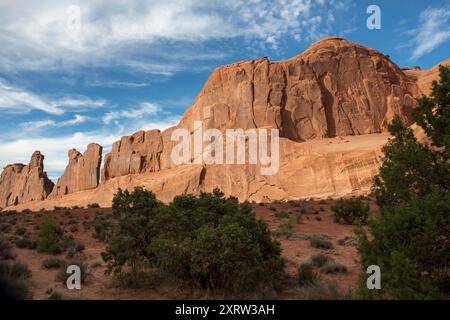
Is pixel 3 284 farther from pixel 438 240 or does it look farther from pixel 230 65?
pixel 230 65

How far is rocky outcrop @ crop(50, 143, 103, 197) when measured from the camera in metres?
76.6

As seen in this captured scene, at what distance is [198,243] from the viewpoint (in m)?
8.45

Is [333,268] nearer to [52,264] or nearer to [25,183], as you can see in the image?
[52,264]

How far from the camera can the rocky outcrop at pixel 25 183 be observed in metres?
86.8

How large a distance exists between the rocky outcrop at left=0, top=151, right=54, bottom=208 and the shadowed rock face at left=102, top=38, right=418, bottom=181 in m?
49.7

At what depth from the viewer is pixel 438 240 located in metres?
6.51

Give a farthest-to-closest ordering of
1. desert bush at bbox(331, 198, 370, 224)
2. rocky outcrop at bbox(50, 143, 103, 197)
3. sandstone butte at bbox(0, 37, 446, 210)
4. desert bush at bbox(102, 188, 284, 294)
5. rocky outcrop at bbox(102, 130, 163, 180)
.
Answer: rocky outcrop at bbox(50, 143, 103, 197) → rocky outcrop at bbox(102, 130, 163, 180) → sandstone butte at bbox(0, 37, 446, 210) → desert bush at bbox(331, 198, 370, 224) → desert bush at bbox(102, 188, 284, 294)

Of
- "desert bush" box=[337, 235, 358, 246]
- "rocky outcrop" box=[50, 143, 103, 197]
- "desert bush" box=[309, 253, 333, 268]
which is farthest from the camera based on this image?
"rocky outcrop" box=[50, 143, 103, 197]

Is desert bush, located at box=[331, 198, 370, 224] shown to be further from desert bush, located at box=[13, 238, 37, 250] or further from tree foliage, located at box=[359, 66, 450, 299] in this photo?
desert bush, located at box=[13, 238, 37, 250]

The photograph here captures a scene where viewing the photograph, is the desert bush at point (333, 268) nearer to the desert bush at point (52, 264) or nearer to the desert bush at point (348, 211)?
the desert bush at point (52, 264)

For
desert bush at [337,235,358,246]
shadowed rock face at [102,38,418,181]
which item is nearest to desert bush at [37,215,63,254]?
desert bush at [337,235,358,246]

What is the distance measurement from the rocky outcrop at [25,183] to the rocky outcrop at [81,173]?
697cm
